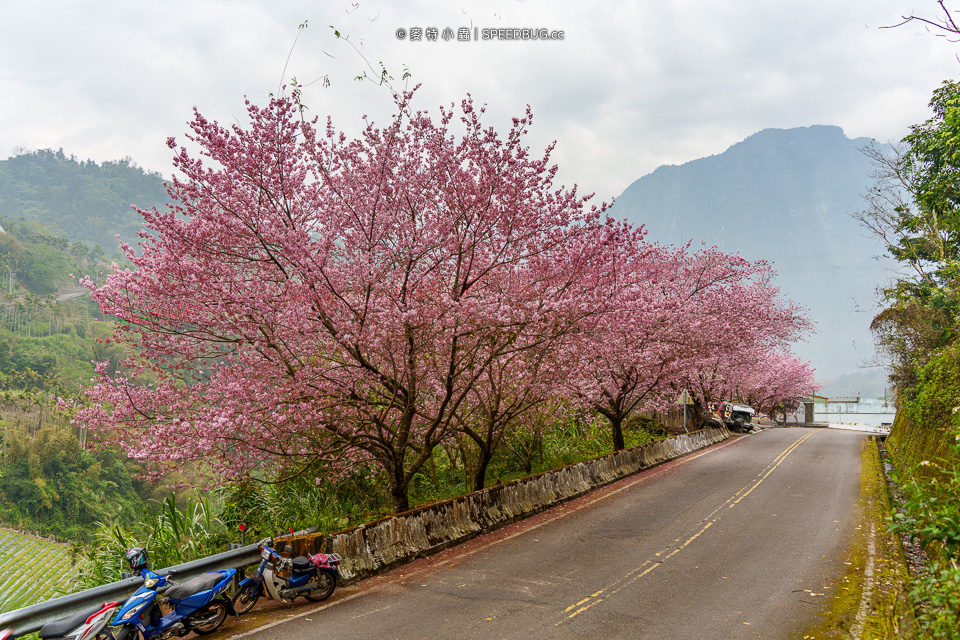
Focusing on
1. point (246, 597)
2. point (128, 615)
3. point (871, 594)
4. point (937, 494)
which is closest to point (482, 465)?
point (246, 597)

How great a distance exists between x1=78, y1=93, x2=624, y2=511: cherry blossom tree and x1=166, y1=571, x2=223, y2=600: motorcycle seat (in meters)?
2.33

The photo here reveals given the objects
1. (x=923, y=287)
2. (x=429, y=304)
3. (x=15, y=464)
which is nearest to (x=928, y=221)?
(x=923, y=287)

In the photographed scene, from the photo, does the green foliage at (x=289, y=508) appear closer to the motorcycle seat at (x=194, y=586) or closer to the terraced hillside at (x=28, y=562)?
the motorcycle seat at (x=194, y=586)

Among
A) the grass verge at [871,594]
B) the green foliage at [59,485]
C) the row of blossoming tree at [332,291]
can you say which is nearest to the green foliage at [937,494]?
the grass verge at [871,594]

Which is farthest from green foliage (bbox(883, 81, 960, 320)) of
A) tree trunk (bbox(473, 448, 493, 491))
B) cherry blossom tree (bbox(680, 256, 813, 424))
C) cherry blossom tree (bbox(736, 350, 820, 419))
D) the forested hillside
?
the forested hillside

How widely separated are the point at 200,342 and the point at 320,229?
2963 millimetres

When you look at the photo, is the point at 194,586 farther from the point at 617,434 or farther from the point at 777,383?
the point at 777,383

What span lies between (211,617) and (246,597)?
0.84 metres

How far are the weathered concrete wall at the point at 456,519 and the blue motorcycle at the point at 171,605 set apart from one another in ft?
6.76

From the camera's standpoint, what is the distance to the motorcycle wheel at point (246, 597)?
8.25 meters

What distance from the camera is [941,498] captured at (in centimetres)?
768

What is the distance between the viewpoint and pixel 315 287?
10.3 metres

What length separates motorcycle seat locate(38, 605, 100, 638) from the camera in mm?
6312

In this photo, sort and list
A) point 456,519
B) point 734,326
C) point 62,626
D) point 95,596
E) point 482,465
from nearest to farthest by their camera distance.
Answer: point 62,626, point 95,596, point 456,519, point 482,465, point 734,326
